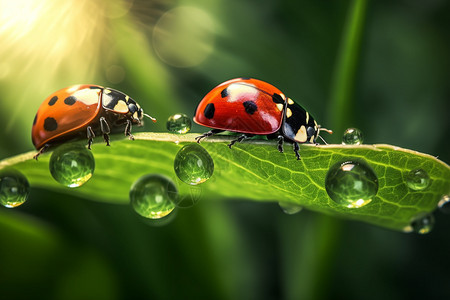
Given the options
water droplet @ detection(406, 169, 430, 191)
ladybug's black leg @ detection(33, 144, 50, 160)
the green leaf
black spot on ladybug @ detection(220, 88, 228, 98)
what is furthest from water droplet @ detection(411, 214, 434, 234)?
ladybug's black leg @ detection(33, 144, 50, 160)

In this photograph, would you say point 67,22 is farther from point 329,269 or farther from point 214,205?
point 329,269

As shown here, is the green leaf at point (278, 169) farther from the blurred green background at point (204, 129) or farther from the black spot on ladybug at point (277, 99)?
the blurred green background at point (204, 129)

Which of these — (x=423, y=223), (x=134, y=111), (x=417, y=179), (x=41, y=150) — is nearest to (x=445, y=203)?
(x=423, y=223)

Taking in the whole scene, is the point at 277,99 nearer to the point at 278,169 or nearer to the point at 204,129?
the point at 278,169

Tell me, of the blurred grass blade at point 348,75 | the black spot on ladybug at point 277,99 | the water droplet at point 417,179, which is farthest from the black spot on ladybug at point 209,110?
the blurred grass blade at point 348,75

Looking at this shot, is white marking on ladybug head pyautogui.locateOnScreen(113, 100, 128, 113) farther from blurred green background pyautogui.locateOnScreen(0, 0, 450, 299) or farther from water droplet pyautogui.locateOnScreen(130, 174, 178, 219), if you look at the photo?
blurred green background pyautogui.locateOnScreen(0, 0, 450, 299)

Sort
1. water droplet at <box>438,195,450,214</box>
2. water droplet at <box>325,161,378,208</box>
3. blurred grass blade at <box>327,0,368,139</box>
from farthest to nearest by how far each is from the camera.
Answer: blurred grass blade at <box>327,0,368,139</box> → water droplet at <box>438,195,450,214</box> → water droplet at <box>325,161,378,208</box>
